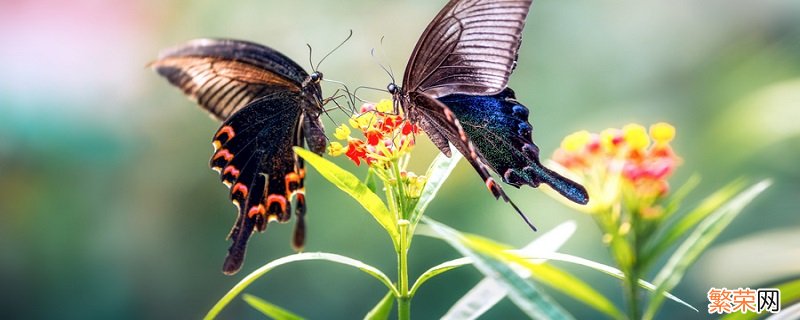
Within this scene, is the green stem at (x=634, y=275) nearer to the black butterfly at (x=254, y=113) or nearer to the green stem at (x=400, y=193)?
the green stem at (x=400, y=193)

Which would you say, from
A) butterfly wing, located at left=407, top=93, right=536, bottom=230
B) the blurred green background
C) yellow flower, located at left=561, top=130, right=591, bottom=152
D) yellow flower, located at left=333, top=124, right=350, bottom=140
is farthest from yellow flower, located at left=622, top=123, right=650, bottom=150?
the blurred green background

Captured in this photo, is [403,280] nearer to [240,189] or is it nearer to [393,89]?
[393,89]

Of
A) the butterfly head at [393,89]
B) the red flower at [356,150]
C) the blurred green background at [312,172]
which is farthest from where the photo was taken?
the blurred green background at [312,172]

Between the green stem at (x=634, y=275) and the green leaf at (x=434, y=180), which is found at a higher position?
the green leaf at (x=434, y=180)

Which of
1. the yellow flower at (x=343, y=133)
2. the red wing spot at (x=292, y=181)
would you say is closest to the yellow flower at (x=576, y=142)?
the yellow flower at (x=343, y=133)

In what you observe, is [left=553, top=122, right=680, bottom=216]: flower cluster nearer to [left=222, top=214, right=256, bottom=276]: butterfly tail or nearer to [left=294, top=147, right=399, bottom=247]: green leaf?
[left=294, top=147, right=399, bottom=247]: green leaf
